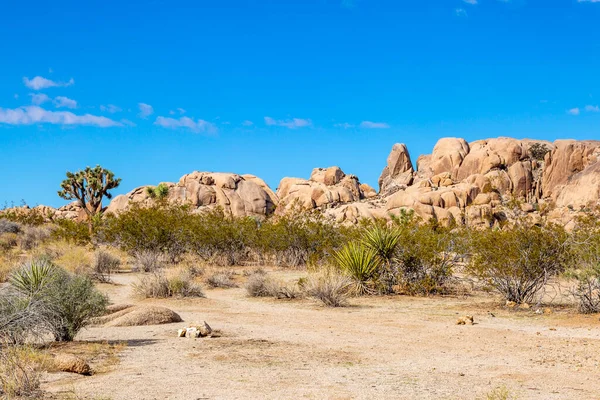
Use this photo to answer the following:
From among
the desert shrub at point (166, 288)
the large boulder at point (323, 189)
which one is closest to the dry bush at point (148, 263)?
the desert shrub at point (166, 288)

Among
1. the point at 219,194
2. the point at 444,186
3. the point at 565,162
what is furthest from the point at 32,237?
the point at 565,162

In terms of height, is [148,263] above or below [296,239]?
below

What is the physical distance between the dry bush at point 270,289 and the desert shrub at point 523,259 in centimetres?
527

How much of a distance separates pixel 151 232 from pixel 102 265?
7.15 m

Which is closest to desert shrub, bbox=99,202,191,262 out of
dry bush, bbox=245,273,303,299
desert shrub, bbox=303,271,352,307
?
dry bush, bbox=245,273,303,299

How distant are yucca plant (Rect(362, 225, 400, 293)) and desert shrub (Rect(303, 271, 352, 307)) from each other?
205cm

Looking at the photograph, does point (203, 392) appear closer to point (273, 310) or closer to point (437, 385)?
point (437, 385)

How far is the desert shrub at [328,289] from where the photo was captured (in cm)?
1631

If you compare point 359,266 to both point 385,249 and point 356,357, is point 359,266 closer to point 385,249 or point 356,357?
point 385,249

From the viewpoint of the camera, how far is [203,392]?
22.9 ft

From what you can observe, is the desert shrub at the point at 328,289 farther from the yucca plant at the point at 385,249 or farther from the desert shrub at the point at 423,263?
the desert shrub at the point at 423,263

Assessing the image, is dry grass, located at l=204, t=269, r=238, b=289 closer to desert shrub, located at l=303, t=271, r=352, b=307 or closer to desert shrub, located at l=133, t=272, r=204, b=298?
desert shrub, located at l=133, t=272, r=204, b=298

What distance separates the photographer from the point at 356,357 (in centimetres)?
940

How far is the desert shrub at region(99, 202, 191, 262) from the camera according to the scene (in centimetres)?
3166
